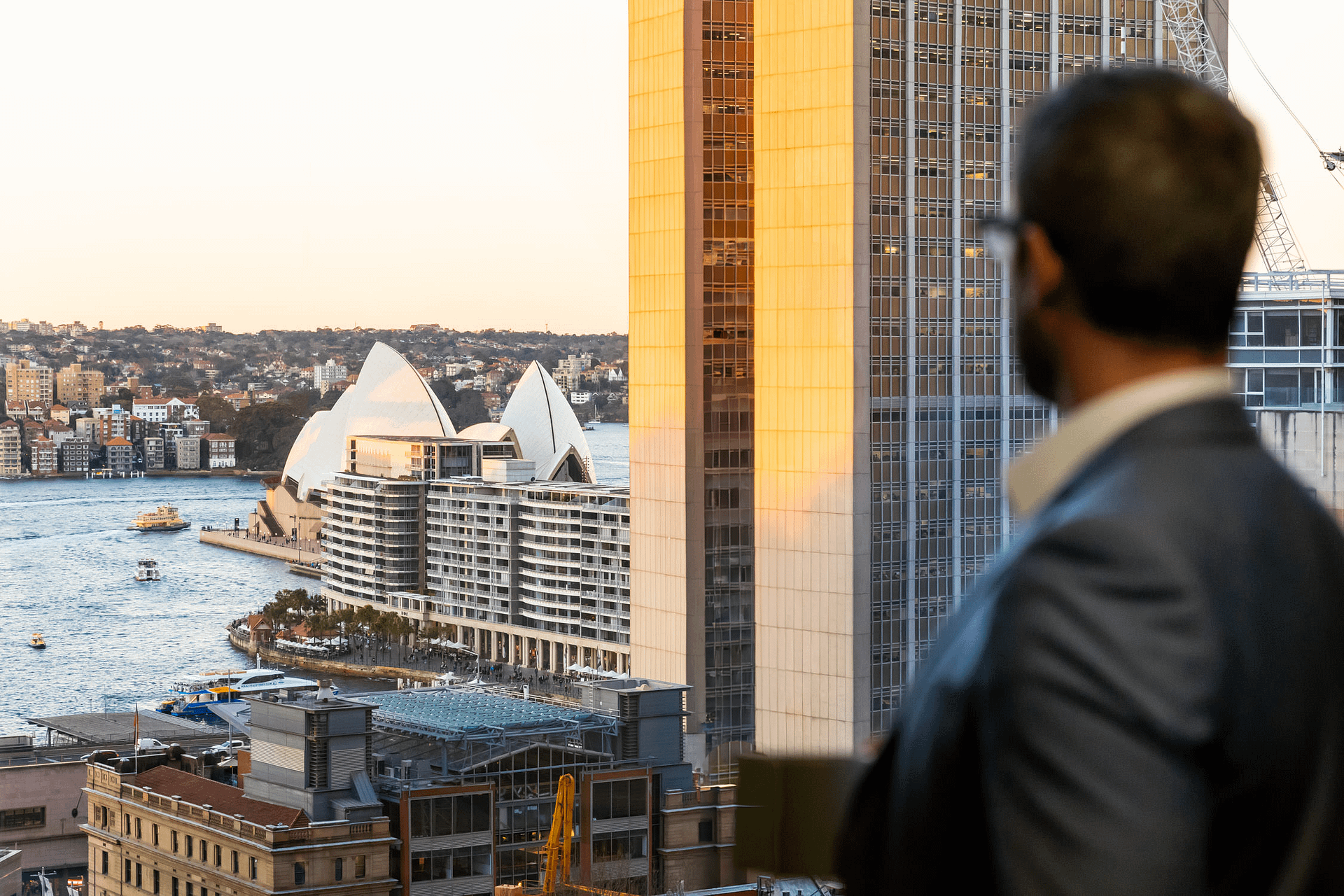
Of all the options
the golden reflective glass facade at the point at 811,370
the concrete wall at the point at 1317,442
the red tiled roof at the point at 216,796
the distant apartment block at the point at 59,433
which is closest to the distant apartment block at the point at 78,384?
the distant apartment block at the point at 59,433

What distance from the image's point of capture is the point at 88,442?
73.3 m

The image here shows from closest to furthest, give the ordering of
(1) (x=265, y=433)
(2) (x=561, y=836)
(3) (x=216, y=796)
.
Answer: (3) (x=216, y=796), (2) (x=561, y=836), (1) (x=265, y=433)

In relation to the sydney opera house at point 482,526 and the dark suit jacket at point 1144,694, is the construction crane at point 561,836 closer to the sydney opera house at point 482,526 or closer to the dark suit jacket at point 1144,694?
the dark suit jacket at point 1144,694

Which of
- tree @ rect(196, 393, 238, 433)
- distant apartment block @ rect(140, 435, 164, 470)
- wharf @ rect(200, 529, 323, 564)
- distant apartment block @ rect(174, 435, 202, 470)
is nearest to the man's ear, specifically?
wharf @ rect(200, 529, 323, 564)

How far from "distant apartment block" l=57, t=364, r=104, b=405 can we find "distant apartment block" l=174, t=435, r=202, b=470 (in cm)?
399

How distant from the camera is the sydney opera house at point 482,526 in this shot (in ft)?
110

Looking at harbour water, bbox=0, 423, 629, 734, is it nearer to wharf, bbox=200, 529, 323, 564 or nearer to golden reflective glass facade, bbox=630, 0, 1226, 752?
wharf, bbox=200, 529, 323, 564

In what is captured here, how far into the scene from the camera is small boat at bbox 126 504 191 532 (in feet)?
208

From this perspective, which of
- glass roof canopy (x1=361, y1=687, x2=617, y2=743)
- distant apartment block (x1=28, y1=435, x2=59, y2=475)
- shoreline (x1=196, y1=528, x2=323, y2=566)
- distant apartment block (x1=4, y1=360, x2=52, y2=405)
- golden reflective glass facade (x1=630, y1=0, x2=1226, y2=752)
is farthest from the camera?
distant apartment block (x1=28, y1=435, x2=59, y2=475)

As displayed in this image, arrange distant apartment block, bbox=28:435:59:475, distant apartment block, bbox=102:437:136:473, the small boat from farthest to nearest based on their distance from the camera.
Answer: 1. distant apartment block, bbox=28:435:59:475
2. distant apartment block, bbox=102:437:136:473
3. the small boat

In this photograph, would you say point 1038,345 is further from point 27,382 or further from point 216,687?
point 27,382

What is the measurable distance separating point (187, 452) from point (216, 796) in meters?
64.5

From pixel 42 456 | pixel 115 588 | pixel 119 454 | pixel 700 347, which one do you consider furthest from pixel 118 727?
pixel 42 456

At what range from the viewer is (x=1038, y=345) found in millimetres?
559
